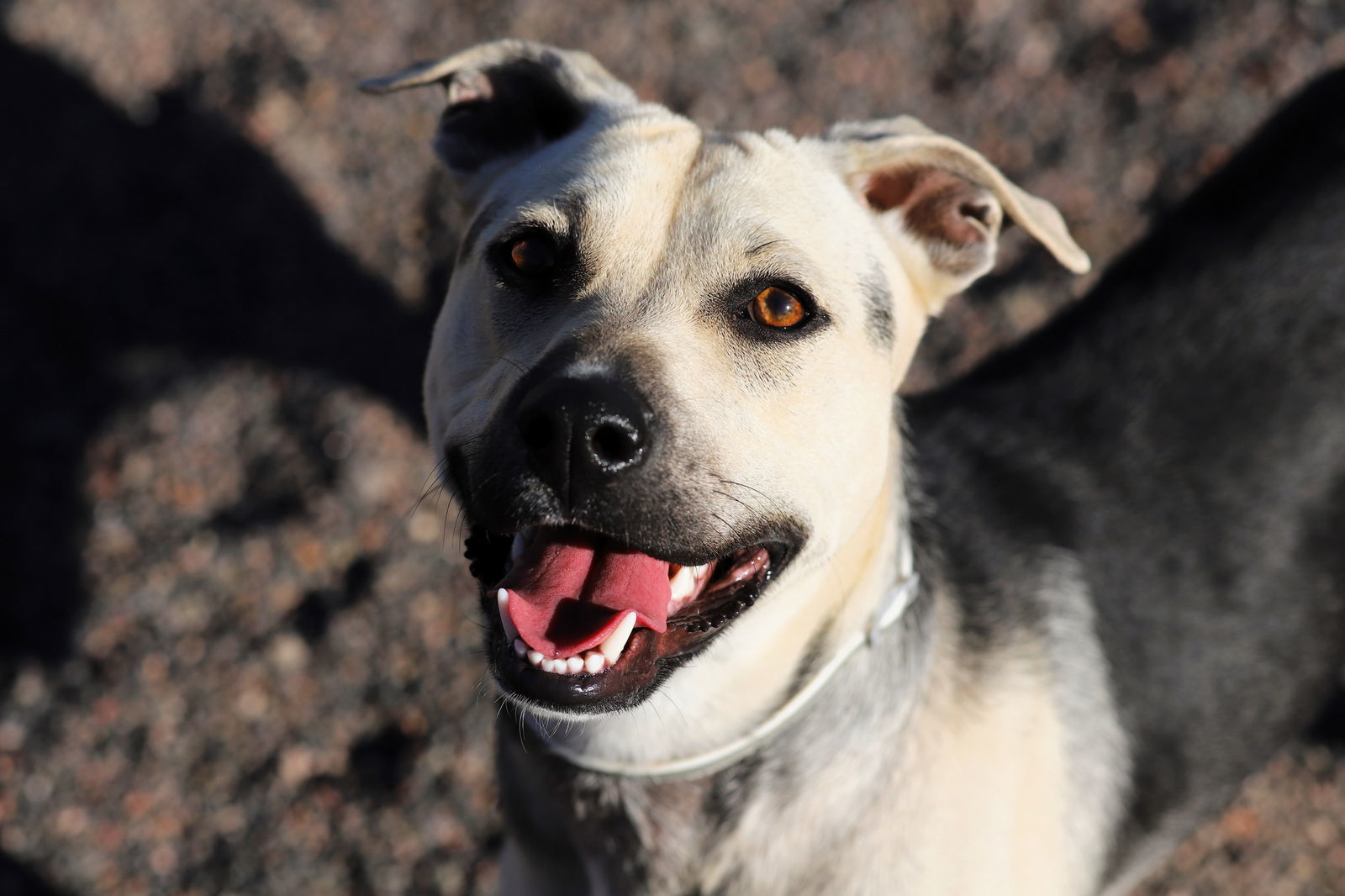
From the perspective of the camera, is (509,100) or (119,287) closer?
(509,100)

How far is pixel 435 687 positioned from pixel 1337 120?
13.4ft

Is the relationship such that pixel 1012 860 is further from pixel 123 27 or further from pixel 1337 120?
pixel 123 27

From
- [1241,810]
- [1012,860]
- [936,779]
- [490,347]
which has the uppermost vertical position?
[490,347]

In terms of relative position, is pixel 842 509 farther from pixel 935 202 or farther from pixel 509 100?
pixel 509 100

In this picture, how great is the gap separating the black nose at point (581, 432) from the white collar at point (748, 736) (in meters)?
0.82

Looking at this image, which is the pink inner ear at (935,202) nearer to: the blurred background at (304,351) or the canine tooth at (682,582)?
the canine tooth at (682,582)

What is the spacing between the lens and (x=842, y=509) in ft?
8.24

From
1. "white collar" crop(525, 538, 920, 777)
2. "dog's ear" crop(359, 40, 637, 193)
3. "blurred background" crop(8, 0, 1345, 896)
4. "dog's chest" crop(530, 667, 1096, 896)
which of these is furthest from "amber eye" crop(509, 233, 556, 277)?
"blurred background" crop(8, 0, 1345, 896)

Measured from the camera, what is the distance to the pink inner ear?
9.52ft

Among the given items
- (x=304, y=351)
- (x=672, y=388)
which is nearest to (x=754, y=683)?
(x=672, y=388)

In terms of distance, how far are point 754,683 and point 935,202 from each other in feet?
4.54

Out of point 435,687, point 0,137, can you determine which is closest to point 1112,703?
point 435,687

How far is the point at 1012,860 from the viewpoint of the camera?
9.29ft

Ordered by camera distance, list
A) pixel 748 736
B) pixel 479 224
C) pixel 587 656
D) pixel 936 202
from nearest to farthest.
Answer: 1. pixel 587 656
2. pixel 748 736
3. pixel 479 224
4. pixel 936 202
